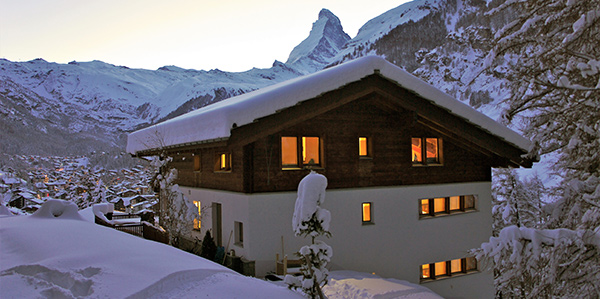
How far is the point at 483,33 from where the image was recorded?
30.6 ft

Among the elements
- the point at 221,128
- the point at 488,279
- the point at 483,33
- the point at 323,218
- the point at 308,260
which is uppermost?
the point at 483,33

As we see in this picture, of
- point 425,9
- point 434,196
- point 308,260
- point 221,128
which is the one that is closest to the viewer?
point 308,260

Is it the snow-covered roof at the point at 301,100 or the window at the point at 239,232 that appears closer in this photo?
the snow-covered roof at the point at 301,100

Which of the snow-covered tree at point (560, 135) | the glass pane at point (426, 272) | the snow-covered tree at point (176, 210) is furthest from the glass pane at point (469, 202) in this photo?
the snow-covered tree at point (176, 210)

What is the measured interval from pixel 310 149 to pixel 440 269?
6.94 metres

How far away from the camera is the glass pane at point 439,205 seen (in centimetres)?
1564

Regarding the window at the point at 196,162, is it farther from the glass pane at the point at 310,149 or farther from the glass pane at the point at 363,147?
the glass pane at the point at 363,147

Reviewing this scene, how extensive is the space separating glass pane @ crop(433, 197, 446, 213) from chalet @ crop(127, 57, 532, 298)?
0.04 metres

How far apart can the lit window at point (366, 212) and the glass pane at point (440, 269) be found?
140 inches

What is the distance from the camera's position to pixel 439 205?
51.7ft

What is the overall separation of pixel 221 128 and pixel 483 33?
6.82 m

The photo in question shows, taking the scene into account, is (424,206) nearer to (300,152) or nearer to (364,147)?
(364,147)

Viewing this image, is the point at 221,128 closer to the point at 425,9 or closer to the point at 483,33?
the point at 483,33

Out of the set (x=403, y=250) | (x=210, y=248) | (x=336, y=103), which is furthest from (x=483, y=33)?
(x=210, y=248)
